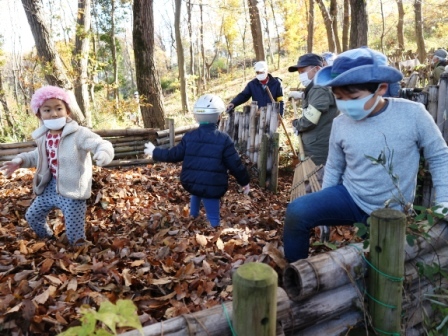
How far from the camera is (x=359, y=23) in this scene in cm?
1038

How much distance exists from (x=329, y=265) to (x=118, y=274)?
1795 mm

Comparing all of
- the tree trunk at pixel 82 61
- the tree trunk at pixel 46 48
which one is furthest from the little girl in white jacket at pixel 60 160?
the tree trunk at pixel 82 61

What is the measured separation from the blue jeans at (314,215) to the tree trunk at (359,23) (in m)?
Answer: 9.10

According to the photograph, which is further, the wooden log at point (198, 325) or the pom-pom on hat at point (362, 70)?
the pom-pom on hat at point (362, 70)

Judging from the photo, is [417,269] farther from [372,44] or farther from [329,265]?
[372,44]

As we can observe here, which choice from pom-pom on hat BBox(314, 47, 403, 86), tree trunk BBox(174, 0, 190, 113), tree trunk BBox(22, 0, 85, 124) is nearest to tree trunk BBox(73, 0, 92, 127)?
tree trunk BBox(22, 0, 85, 124)

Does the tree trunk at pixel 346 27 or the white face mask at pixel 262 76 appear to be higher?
the tree trunk at pixel 346 27

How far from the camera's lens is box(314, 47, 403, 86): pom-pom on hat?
2340mm

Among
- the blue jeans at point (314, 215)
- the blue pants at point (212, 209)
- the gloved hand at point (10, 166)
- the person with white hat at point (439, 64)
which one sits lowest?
the blue pants at point (212, 209)

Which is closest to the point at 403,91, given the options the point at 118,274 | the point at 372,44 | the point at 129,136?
the point at 118,274

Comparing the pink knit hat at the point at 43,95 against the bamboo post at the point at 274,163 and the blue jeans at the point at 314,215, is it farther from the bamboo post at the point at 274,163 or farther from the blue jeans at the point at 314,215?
the bamboo post at the point at 274,163

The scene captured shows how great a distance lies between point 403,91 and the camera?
190 inches

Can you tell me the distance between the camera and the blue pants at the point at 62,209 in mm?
3736

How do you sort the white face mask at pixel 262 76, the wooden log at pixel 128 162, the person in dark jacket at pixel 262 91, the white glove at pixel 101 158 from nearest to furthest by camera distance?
the white glove at pixel 101 158
the white face mask at pixel 262 76
the person in dark jacket at pixel 262 91
the wooden log at pixel 128 162
